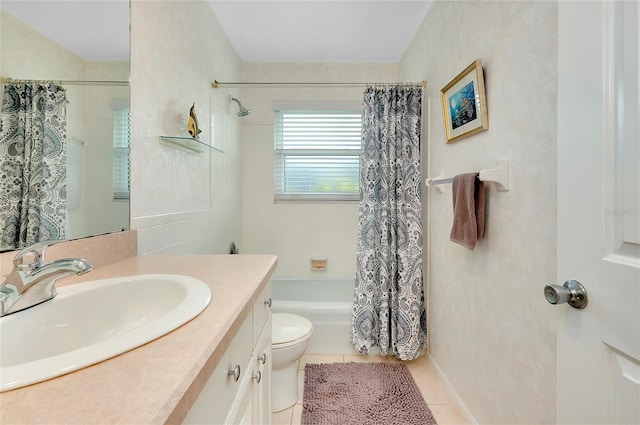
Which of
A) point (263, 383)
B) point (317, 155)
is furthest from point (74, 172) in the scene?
point (317, 155)

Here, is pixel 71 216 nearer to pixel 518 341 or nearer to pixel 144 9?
pixel 144 9

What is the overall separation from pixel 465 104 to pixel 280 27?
1.53 meters

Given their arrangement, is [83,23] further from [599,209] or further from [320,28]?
[320,28]

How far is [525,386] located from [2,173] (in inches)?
67.9

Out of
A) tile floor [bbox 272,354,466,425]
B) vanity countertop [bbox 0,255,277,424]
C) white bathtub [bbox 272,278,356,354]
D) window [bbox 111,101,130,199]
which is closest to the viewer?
vanity countertop [bbox 0,255,277,424]

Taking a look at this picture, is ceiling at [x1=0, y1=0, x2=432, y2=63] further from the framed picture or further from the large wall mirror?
the framed picture

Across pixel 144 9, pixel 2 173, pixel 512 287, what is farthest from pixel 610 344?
pixel 144 9

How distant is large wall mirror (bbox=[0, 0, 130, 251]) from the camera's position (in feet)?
2.38

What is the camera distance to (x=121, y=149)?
3.66 ft

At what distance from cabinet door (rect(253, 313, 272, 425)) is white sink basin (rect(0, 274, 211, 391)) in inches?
13.6

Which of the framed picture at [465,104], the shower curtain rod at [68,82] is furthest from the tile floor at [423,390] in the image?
the shower curtain rod at [68,82]

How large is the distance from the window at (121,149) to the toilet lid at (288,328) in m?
1.00

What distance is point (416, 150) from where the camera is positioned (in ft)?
6.57

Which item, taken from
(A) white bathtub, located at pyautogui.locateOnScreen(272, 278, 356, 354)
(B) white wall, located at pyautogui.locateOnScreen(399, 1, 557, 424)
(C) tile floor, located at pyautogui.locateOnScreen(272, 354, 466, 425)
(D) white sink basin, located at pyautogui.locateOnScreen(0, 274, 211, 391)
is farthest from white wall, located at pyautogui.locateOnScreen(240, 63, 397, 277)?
(D) white sink basin, located at pyautogui.locateOnScreen(0, 274, 211, 391)
